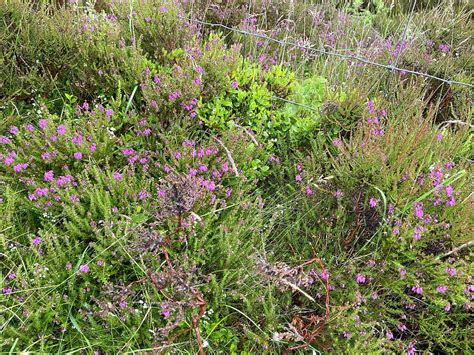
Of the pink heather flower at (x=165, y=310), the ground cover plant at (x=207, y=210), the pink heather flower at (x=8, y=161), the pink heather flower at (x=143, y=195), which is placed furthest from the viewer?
the pink heather flower at (x=8, y=161)

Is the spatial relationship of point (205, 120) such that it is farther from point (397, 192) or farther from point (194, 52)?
point (397, 192)

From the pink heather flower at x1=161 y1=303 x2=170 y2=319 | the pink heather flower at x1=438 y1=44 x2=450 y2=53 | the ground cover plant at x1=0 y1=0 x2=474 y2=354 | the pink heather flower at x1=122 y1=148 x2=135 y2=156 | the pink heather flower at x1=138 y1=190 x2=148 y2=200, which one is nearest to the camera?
the pink heather flower at x1=161 y1=303 x2=170 y2=319

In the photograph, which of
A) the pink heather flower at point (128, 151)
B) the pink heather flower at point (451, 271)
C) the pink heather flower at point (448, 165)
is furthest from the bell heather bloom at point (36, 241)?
the pink heather flower at point (448, 165)

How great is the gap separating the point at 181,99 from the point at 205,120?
0.17 metres

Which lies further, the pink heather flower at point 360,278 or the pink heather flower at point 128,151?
the pink heather flower at point 128,151

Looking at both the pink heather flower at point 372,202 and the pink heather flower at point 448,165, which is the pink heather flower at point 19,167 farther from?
the pink heather flower at point 448,165

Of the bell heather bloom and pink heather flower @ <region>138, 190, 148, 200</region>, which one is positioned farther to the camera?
pink heather flower @ <region>138, 190, 148, 200</region>

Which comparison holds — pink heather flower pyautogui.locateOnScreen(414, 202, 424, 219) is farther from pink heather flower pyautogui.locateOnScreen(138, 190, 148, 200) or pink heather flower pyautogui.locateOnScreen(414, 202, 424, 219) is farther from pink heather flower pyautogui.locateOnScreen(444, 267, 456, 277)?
pink heather flower pyautogui.locateOnScreen(138, 190, 148, 200)

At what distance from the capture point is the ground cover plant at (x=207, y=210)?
1731 mm

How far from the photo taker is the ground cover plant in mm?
1731

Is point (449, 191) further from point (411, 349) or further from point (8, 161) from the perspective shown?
point (8, 161)

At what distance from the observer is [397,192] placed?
1.95 meters

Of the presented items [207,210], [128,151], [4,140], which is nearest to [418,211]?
[207,210]

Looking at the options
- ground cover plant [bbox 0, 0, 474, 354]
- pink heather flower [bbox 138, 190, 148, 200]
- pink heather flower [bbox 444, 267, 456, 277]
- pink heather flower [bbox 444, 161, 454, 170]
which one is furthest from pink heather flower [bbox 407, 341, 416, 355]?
pink heather flower [bbox 138, 190, 148, 200]
